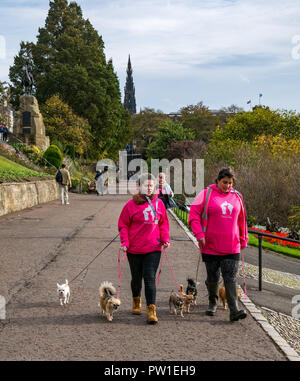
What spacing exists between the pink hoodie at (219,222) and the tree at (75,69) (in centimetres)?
4446

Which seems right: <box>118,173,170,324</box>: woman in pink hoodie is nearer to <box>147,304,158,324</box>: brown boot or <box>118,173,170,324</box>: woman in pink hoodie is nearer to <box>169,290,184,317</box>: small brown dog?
<box>147,304,158,324</box>: brown boot

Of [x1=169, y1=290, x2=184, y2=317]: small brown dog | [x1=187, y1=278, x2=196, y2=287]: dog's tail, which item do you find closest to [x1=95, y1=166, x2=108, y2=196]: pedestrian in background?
[x1=187, y1=278, x2=196, y2=287]: dog's tail

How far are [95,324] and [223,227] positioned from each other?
175 centimetres

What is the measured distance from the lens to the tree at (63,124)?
45.1 m

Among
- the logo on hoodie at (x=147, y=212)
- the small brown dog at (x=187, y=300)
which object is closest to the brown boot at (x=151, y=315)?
the small brown dog at (x=187, y=300)

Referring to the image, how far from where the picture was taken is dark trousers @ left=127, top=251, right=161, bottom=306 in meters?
5.72

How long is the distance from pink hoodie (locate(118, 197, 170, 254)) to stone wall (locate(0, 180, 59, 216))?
13157 mm

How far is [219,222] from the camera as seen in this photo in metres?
5.76

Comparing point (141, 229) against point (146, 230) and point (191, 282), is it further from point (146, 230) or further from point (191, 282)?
point (191, 282)

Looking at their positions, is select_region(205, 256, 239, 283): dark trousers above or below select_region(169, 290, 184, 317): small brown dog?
above

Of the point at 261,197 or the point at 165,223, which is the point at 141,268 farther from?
the point at 261,197

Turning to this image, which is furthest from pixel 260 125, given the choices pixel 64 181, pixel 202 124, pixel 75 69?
pixel 64 181

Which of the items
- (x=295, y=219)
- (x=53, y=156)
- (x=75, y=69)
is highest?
(x=75, y=69)

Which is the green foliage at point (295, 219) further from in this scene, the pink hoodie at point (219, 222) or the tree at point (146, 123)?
the tree at point (146, 123)
